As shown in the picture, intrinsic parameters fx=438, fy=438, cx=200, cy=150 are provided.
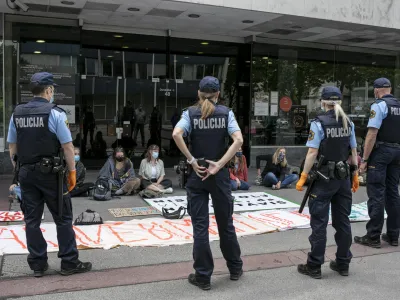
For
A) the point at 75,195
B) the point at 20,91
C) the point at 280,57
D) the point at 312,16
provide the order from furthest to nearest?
the point at 280,57 < the point at 20,91 < the point at 312,16 < the point at 75,195

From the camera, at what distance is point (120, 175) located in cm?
855

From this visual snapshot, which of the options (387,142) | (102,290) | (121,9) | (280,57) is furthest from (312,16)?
(102,290)

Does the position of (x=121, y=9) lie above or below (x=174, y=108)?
above

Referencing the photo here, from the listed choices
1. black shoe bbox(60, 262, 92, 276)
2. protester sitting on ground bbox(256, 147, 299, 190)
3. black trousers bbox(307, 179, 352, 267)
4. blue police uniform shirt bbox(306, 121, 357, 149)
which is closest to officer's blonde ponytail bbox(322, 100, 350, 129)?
blue police uniform shirt bbox(306, 121, 357, 149)

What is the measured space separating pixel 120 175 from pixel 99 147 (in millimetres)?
3401

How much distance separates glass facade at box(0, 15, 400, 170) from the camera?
10453mm

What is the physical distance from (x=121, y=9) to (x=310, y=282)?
7.28m

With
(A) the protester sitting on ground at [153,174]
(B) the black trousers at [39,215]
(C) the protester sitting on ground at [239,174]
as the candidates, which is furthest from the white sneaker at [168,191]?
(B) the black trousers at [39,215]

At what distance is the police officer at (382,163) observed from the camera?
537 cm

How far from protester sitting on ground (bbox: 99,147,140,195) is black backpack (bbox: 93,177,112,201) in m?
0.25

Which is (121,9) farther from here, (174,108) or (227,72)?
(227,72)

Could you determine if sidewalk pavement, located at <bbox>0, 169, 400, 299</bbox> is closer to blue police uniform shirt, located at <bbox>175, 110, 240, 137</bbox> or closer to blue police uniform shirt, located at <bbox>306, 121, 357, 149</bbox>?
blue police uniform shirt, located at <bbox>306, 121, 357, 149</bbox>


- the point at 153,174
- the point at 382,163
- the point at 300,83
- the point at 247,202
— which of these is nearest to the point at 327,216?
the point at 382,163

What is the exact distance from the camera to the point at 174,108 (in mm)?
12242
